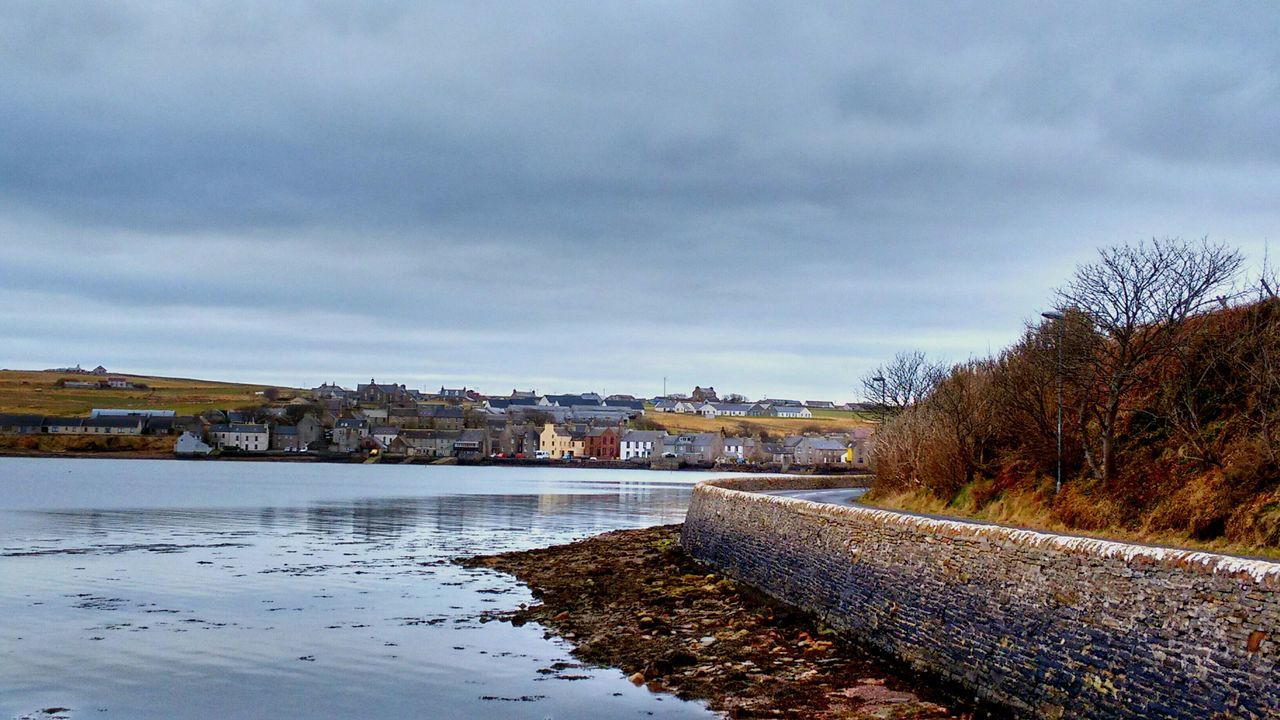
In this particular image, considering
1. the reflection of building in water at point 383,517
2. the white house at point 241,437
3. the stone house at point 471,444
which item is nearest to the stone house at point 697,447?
the stone house at point 471,444

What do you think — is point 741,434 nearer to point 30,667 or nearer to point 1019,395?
point 1019,395

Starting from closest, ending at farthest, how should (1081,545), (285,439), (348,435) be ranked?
(1081,545) < (285,439) < (348,435)

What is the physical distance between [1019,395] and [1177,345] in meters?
6.14

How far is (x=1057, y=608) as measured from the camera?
1256 centimetres

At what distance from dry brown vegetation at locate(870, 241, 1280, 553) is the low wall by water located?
5063 mm

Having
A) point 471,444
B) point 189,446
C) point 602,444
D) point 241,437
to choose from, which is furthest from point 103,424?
point 602,444

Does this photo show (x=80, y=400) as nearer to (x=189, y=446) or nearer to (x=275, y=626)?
(x=189, y=446)

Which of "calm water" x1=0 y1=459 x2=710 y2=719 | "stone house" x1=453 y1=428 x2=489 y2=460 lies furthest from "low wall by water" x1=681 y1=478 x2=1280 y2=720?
"stone house" x1=453 y1=428 x2=489 y2=460

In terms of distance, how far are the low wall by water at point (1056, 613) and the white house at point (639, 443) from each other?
164 meters

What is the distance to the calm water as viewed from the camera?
15.4 m

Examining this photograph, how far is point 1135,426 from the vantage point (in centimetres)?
2477

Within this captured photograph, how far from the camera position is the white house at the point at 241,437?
16750 cm

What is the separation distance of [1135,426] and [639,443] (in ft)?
535

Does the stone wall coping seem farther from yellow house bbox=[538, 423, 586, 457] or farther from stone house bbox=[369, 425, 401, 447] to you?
yellow house bbox=[538, 423, 586, 457]
